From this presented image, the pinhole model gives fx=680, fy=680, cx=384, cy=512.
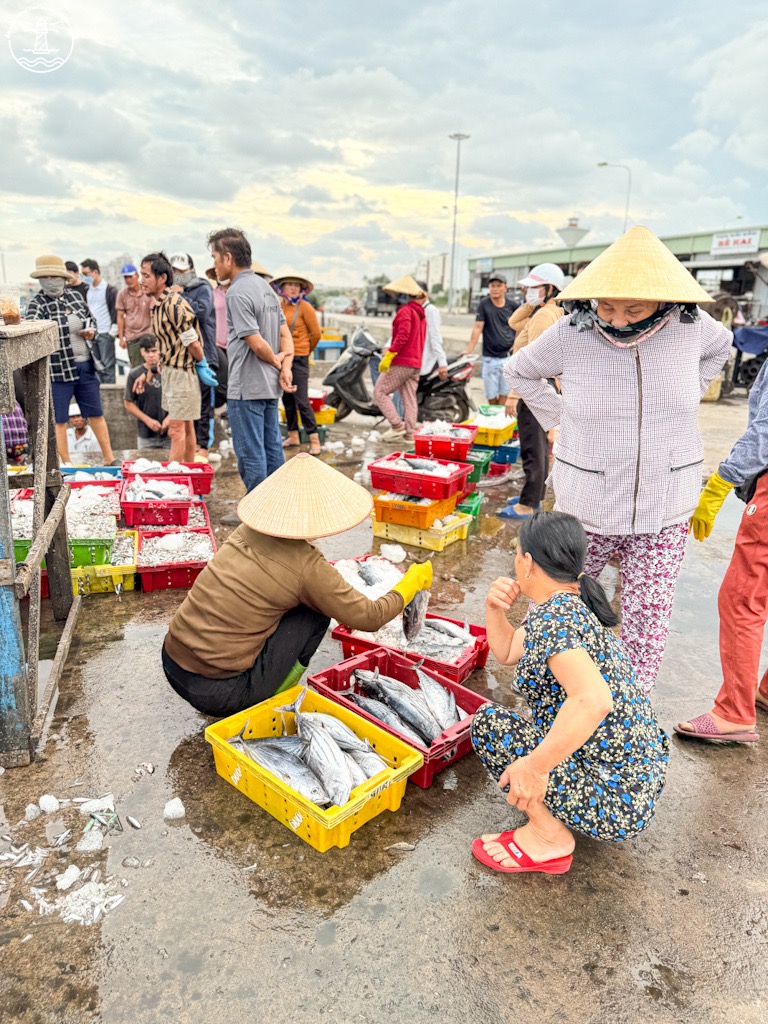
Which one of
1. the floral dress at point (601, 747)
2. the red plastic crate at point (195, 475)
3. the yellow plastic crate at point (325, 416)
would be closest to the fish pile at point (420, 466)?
the red plastic crate at point (195, 475)

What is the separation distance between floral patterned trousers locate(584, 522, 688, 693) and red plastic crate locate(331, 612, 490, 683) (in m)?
0.80

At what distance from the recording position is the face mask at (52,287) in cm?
639

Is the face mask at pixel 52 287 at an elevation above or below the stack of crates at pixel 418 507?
above

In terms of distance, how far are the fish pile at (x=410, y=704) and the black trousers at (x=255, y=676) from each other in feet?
1.23

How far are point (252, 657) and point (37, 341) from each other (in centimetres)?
180

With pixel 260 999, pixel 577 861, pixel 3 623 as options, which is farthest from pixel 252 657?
pixel 577 861

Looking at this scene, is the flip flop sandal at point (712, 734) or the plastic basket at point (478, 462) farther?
the plastic basket at point (478, 462)

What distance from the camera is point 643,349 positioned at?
9.93ft

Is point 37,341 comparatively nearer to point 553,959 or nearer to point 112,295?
point 553,959

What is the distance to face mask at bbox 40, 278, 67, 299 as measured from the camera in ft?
21.0

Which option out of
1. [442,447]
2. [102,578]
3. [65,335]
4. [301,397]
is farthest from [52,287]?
[442,447]

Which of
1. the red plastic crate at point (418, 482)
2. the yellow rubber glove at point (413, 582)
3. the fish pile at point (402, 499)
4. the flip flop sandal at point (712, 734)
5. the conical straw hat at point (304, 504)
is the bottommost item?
the flip flop sandal at point (712, 734)

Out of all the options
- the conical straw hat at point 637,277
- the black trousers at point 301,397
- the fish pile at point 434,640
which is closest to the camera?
the conical straw hat at point 637,277

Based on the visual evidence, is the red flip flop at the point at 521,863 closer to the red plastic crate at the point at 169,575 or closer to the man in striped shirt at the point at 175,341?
the red plastic crate at the point at 169,575
